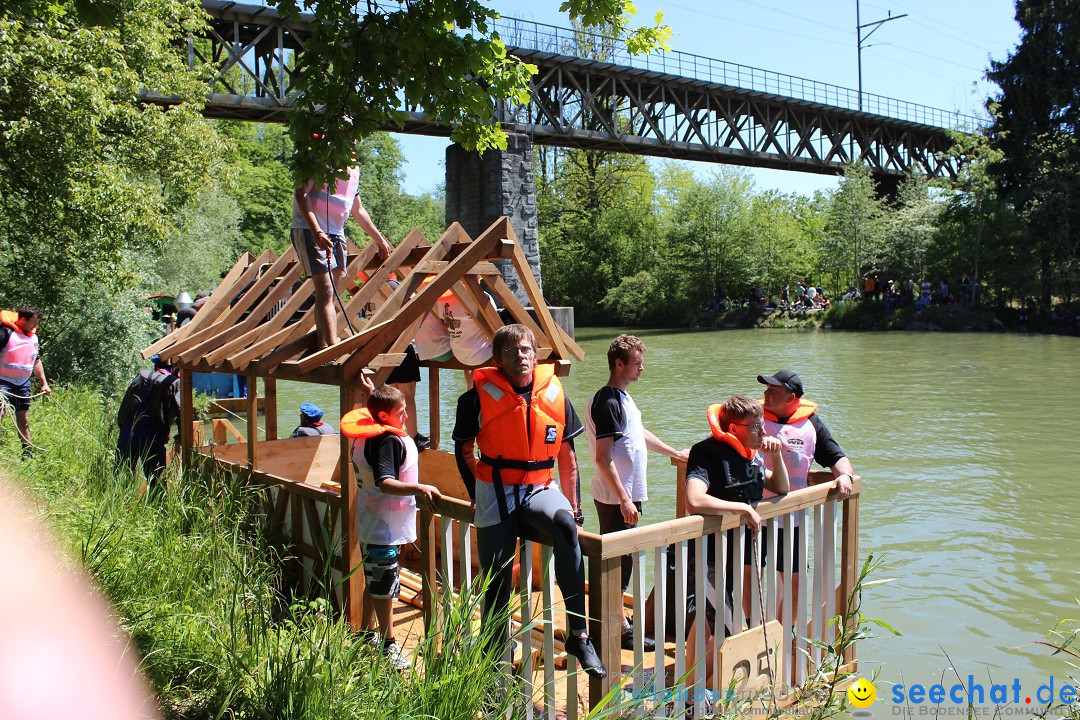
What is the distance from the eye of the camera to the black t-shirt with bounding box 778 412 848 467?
5.45 m

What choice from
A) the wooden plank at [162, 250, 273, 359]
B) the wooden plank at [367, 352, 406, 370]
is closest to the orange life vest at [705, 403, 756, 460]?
the wooden plank at [367, 352, 406, 370]

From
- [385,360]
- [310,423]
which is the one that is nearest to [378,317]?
[385,360]

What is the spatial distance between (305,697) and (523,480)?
1313mm

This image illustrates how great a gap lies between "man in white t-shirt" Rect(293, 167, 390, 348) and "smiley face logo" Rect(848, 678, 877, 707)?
3819mm

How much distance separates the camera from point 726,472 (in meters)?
4.75

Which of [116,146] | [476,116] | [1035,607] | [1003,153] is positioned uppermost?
[1003,153]

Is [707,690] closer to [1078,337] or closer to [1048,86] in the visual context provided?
[1078,337]

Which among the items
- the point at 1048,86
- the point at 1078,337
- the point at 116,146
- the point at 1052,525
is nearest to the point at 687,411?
the point at 1052,525

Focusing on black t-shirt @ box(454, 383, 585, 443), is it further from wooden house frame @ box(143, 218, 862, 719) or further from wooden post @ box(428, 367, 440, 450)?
wooden post @ box(428, 367, 440, 450)

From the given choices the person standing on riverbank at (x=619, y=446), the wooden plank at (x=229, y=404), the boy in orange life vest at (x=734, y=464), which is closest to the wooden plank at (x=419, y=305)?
the person standing on riverbank at (x=619, y=446)

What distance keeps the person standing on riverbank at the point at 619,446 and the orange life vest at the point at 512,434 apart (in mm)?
1113

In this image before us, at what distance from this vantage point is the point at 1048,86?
3925 centimetres

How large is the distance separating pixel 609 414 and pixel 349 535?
1.78m

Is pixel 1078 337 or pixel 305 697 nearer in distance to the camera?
pixel 305 697
